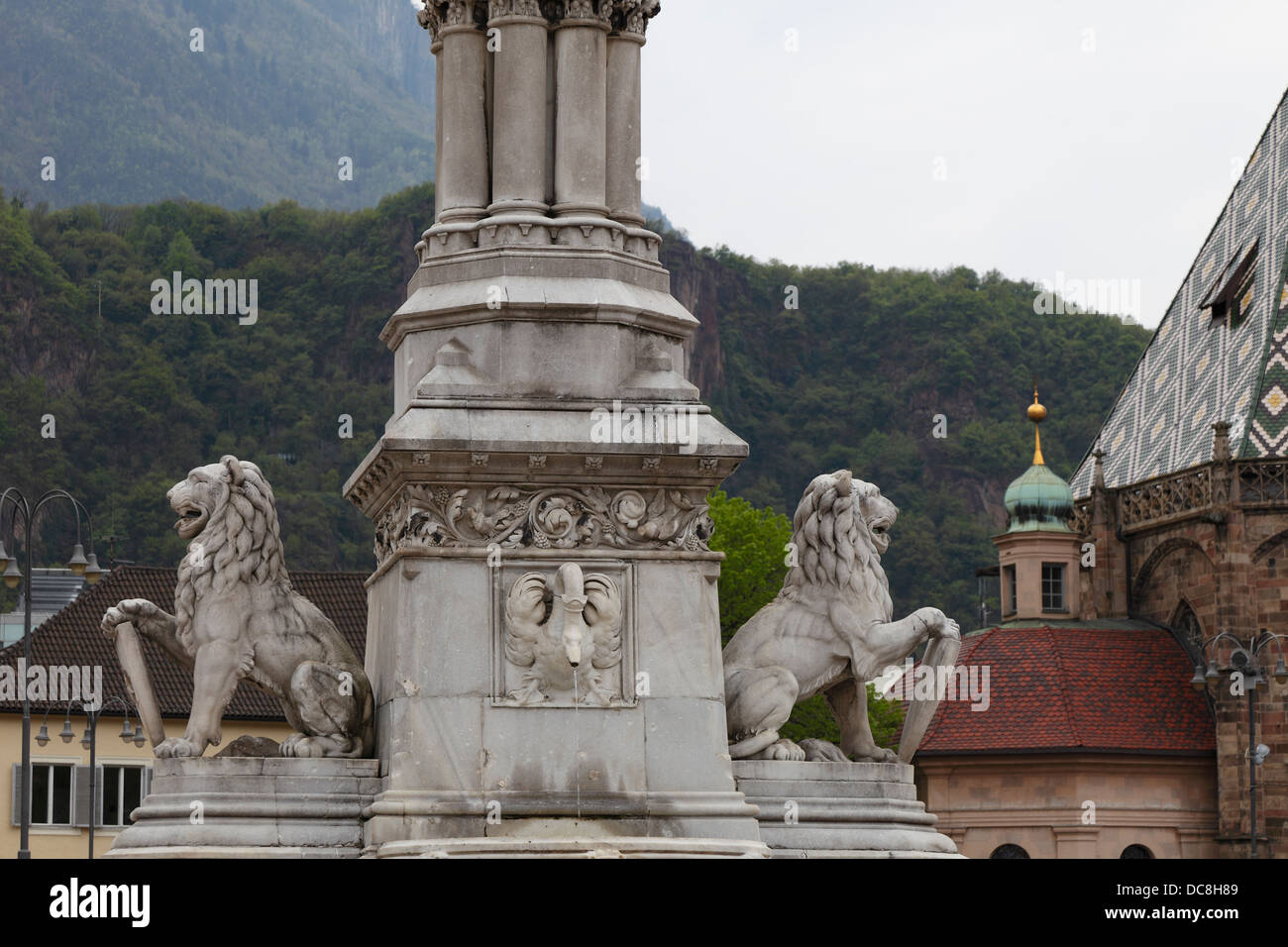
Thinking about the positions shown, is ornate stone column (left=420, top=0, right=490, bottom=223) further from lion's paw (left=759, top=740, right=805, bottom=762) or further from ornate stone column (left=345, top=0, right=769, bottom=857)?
lion's paw (left=759, top=740, right=805, bottom=762)

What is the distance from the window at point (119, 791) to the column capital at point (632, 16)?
44152mm

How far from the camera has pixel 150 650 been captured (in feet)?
180

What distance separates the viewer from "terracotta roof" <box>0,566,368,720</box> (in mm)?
54094

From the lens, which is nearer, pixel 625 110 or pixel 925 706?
pixel 925 706

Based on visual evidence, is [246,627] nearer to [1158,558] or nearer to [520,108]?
[520,108]

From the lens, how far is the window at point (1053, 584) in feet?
270

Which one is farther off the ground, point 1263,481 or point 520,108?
point 1263,481

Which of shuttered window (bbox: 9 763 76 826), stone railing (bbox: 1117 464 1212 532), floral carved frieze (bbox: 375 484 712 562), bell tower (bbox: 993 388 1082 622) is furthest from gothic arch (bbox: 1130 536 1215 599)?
floral carved frieze (bbox: 375 484 712 562)

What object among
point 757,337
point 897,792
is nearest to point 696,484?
point 897,792

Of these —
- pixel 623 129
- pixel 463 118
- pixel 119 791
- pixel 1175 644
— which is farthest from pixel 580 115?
pixel 1175 644

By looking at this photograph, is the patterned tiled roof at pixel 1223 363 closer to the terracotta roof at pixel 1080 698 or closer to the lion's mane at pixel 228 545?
the terracotta roof at pixel 1080 698

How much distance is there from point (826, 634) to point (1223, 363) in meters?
61.2

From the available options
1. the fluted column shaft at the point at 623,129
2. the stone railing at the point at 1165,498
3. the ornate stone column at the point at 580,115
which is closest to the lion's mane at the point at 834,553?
the fluted column shaft at the point at 623,129
